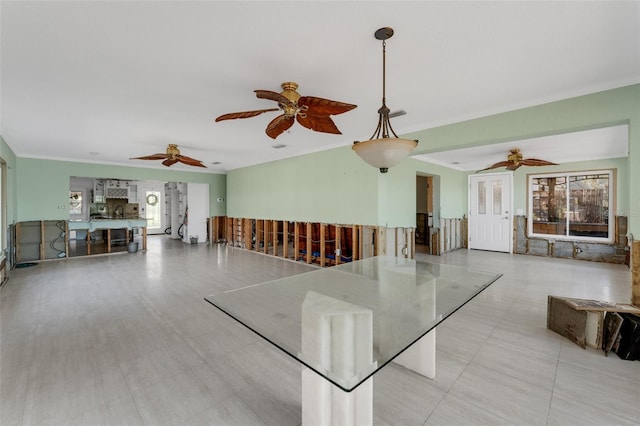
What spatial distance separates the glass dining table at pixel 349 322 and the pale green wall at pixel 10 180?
588cm

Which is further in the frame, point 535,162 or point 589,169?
point 589,169

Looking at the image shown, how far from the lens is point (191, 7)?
1.70m

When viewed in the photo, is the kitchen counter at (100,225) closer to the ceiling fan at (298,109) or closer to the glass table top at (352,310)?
the ceiling fan at (298,109)

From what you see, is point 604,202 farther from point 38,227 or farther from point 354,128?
point 38,227

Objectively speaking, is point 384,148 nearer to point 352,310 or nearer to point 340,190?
point 352,310

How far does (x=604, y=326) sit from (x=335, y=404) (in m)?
2.70

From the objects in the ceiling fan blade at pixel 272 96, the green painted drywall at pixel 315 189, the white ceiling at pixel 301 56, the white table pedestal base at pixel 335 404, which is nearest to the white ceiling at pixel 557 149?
the green painted drywall at pixel 315 189

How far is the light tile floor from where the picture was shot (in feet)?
5.52

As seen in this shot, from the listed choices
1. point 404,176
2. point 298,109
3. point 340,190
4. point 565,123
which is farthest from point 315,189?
point 565,123

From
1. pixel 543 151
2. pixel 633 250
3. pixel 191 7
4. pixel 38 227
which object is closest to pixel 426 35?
pixel 191 7

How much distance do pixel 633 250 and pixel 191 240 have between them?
32.1 ft

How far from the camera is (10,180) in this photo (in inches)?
219

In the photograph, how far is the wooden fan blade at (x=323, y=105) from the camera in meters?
2.13

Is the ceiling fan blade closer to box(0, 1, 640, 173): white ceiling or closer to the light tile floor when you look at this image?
box(0, 1, 640, 173): white ceiling
